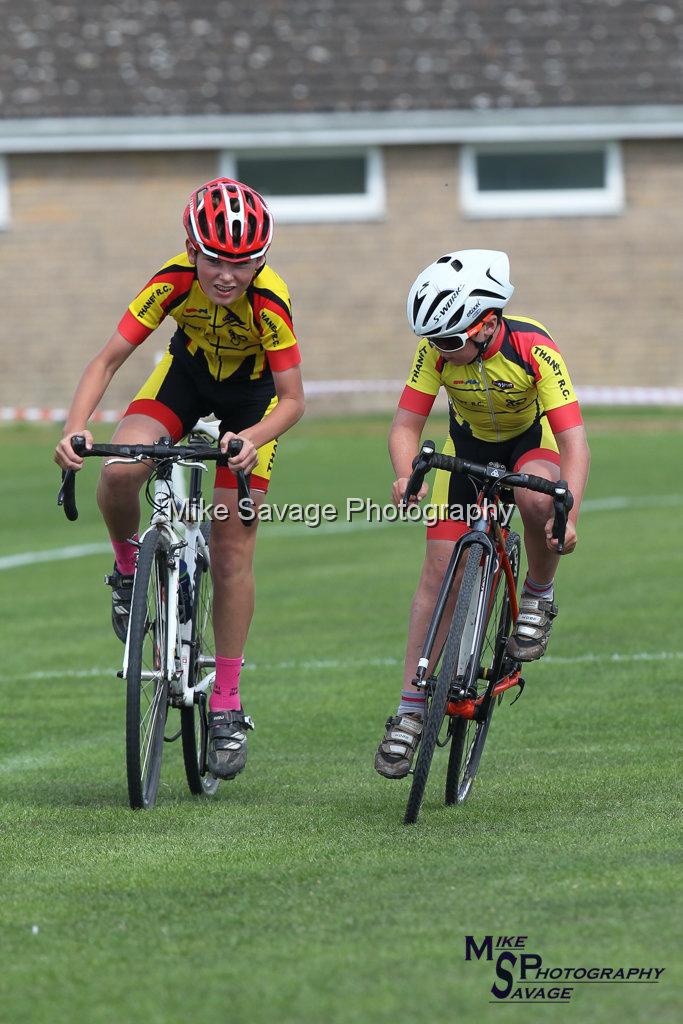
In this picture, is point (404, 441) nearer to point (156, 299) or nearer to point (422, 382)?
point (422, 382)

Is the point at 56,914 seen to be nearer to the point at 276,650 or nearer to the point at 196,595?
the point at 196,595

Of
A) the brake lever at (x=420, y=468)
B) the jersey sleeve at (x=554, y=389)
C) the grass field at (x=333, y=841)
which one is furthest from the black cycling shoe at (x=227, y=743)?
the jersey sleeve at (x=554, y=389)

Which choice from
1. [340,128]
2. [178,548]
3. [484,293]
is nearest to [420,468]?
[484,293]

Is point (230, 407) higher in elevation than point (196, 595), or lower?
higher

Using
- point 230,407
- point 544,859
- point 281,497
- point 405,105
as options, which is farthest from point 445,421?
point 544,859

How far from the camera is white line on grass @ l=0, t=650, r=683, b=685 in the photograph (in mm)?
9594

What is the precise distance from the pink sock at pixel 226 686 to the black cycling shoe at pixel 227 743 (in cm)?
4

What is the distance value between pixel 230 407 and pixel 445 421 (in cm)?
1897

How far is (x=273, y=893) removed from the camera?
203 inches

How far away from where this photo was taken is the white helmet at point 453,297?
6.26 m

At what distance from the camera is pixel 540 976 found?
4.30m

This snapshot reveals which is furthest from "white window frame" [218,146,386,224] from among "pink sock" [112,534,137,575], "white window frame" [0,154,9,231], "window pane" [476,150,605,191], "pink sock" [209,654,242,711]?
"pink sock" [209,654,242,711]

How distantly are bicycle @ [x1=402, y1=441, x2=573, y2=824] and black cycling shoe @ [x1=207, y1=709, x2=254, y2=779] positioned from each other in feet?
2.98

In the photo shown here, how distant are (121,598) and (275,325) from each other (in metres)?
1.38
